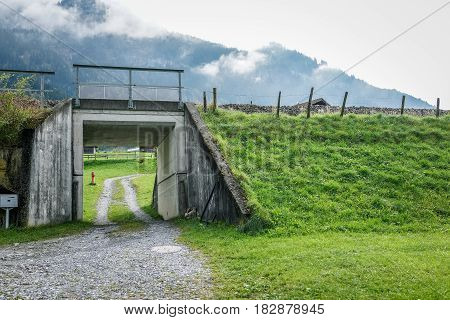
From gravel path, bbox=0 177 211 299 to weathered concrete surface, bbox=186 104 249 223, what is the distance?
222 centimetres

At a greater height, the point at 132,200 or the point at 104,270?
the point at 104,270

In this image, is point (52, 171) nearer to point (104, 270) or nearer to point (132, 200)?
point (104, 270)

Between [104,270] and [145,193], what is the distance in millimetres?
30293

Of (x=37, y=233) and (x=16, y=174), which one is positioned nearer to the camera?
(x=37, y=233)

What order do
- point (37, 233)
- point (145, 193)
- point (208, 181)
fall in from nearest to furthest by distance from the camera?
point (37, 233) → point (208, 181) → point (145, 193)

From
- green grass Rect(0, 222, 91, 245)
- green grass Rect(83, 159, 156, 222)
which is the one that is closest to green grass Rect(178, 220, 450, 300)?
green grass Rect(0, 222, 91, 245)

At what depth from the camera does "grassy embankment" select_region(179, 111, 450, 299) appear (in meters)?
8.81

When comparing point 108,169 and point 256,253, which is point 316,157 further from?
point 108,169

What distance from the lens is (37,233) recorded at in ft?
56.4

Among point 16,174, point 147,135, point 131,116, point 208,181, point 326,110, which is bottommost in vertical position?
point 208,181

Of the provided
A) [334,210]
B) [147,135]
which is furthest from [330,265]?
[147,135]

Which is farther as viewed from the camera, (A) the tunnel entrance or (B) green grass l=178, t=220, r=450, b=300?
(A) the tunnel entrance

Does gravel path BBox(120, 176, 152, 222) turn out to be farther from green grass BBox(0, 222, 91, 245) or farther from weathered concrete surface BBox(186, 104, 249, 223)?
green grass BBox(0, 222, 91, 245)
